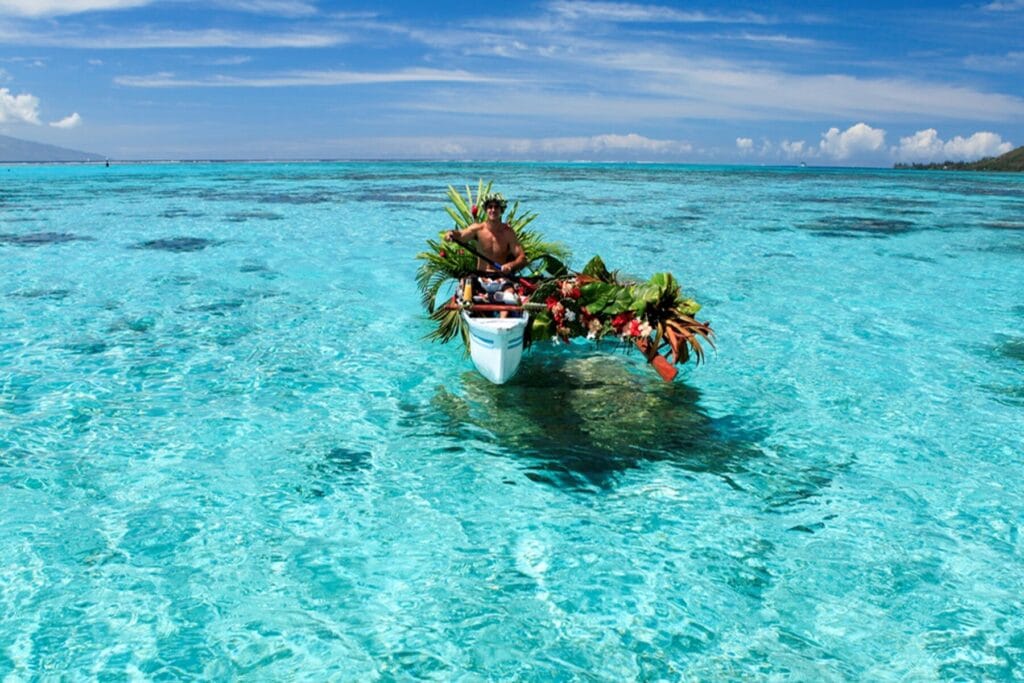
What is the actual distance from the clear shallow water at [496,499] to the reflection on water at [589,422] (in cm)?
5

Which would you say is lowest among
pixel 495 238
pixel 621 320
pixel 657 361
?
pixel 657 361

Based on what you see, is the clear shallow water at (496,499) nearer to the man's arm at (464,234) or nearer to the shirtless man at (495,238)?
the shirtless man at (495,238)

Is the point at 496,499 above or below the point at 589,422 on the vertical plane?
below

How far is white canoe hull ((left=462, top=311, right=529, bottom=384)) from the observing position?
30.5 ft

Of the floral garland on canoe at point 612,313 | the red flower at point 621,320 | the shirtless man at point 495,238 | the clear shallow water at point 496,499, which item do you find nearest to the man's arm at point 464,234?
the shirtless man at point 495,238

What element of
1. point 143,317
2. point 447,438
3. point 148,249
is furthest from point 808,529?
point 148,249

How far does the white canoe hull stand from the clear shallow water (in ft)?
1.95

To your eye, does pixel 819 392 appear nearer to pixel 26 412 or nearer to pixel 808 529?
pixel 808 529

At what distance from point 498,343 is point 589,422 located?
5.15 feet

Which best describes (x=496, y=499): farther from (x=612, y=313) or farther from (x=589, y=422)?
(x=612, y=313)

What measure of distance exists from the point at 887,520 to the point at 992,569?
3.24 ft

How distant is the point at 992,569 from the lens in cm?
643

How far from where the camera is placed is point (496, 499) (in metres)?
7.52

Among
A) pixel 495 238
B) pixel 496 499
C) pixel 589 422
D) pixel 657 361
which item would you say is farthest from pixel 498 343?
pixel 495 238
